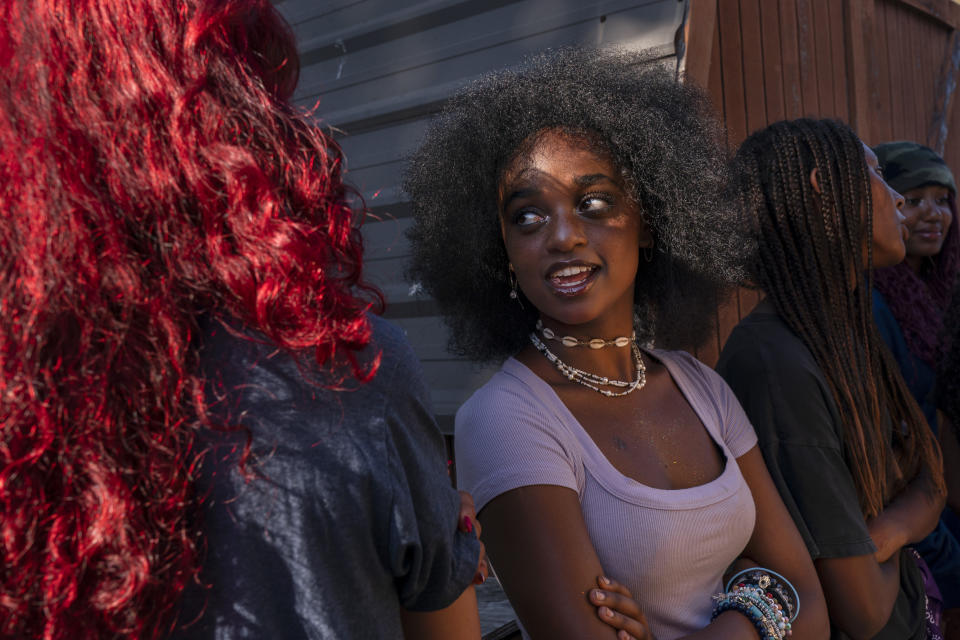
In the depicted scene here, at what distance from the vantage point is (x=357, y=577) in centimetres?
92

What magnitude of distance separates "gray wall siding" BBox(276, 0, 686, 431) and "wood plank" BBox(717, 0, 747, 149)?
0.71 metres

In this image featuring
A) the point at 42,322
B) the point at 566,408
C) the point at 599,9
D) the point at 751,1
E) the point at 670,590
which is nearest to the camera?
the point at 42,322

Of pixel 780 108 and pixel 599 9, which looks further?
pixel 780 108

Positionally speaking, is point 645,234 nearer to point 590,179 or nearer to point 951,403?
point 590,179

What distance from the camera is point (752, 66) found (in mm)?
3238

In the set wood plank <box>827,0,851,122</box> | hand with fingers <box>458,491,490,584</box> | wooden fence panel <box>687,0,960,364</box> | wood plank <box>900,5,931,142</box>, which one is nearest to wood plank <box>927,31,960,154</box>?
wooden fence panel <box>687,0,960,364</box>

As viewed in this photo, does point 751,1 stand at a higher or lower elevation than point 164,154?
higher

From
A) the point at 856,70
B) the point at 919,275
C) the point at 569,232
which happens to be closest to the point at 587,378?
the point at 569,232

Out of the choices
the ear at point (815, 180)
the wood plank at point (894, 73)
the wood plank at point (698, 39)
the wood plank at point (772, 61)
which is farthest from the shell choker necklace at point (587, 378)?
the wood plank at point (894, 73)

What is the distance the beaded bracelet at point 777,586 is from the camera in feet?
5.64

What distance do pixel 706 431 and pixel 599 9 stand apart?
61.6 inches

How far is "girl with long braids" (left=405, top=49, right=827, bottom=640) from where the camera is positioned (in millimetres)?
1544

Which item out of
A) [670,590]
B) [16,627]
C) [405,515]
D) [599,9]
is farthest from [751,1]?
[16,627]

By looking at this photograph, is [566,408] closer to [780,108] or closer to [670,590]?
[670,590]
